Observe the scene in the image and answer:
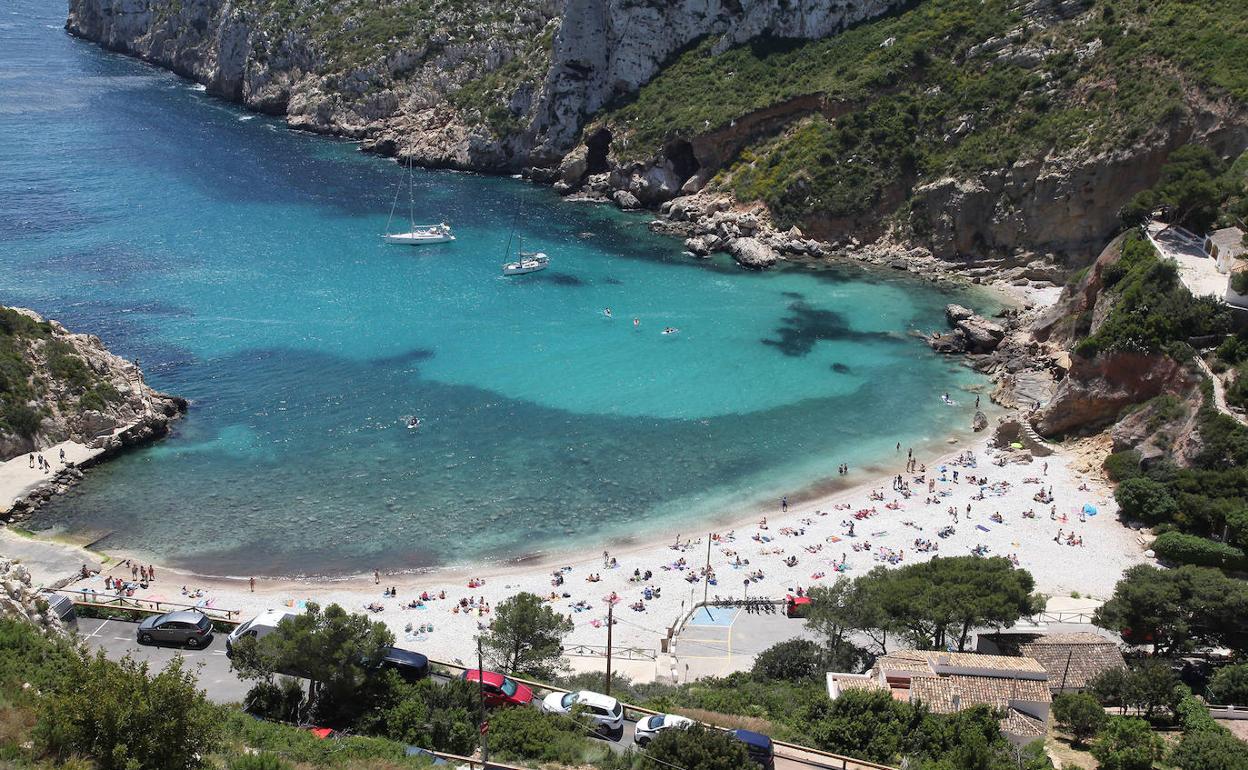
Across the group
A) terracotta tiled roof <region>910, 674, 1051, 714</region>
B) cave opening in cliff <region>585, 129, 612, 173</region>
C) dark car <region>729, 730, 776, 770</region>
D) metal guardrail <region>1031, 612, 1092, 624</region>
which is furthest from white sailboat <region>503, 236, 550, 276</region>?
dark car <region>729, 730, 776, 770</region>

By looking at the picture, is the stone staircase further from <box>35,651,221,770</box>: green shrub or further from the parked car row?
<box>35,651,221,770</box>: green shrub

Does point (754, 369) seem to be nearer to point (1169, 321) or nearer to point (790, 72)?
point (1169, 321)

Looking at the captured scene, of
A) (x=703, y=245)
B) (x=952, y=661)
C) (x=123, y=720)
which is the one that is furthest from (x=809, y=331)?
(x=123, y=720)

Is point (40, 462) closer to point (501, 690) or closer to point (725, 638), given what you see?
point (501, 690)

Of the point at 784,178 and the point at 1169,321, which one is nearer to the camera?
the point at 1169,321

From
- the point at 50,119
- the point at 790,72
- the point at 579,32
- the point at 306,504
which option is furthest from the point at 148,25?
the point at 306,504

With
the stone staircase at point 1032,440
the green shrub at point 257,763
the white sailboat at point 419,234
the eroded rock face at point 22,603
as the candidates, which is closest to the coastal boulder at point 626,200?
the white sailboat at point 419,234

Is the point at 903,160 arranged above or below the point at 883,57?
below
